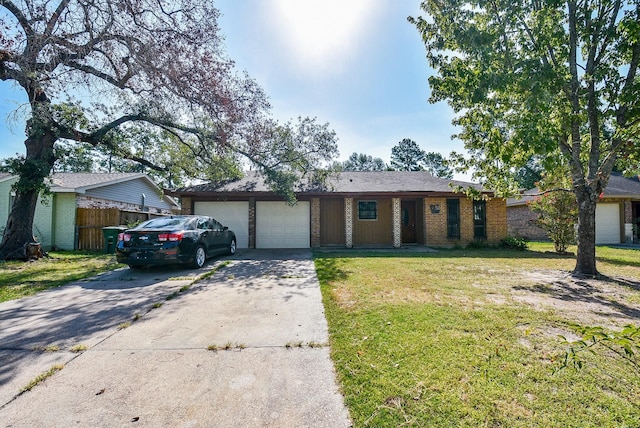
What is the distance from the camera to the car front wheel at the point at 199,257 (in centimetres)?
744

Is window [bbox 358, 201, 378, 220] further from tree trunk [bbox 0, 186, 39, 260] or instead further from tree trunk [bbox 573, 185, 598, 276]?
tree trunk [bbox 0, 186, 39, 260]

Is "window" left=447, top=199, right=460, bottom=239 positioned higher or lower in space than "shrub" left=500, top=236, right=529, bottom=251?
higher

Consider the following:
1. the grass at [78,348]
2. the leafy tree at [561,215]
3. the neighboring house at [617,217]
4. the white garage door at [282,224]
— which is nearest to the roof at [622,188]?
the neighboring house at [617,217]

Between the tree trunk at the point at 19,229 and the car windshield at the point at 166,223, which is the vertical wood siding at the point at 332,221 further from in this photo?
the tree trunk at the point at 19,229

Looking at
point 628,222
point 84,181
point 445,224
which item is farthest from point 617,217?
point 84,181

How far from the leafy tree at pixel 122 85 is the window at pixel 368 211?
11.0ft

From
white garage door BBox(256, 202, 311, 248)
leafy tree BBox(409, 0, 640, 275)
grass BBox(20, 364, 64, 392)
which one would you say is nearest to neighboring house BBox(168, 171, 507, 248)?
white garage door BBox(256, 202, 311, 248)

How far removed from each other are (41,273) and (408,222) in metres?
13.3

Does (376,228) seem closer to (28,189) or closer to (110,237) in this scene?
(110,237)

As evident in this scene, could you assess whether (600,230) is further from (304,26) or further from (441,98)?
(304,26)

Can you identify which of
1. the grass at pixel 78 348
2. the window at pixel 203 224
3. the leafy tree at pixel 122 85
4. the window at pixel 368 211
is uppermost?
the leafy tree at pixel 122 85

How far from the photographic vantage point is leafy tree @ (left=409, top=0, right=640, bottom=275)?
5715 mm

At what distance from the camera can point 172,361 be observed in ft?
9.16

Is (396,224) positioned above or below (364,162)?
below
